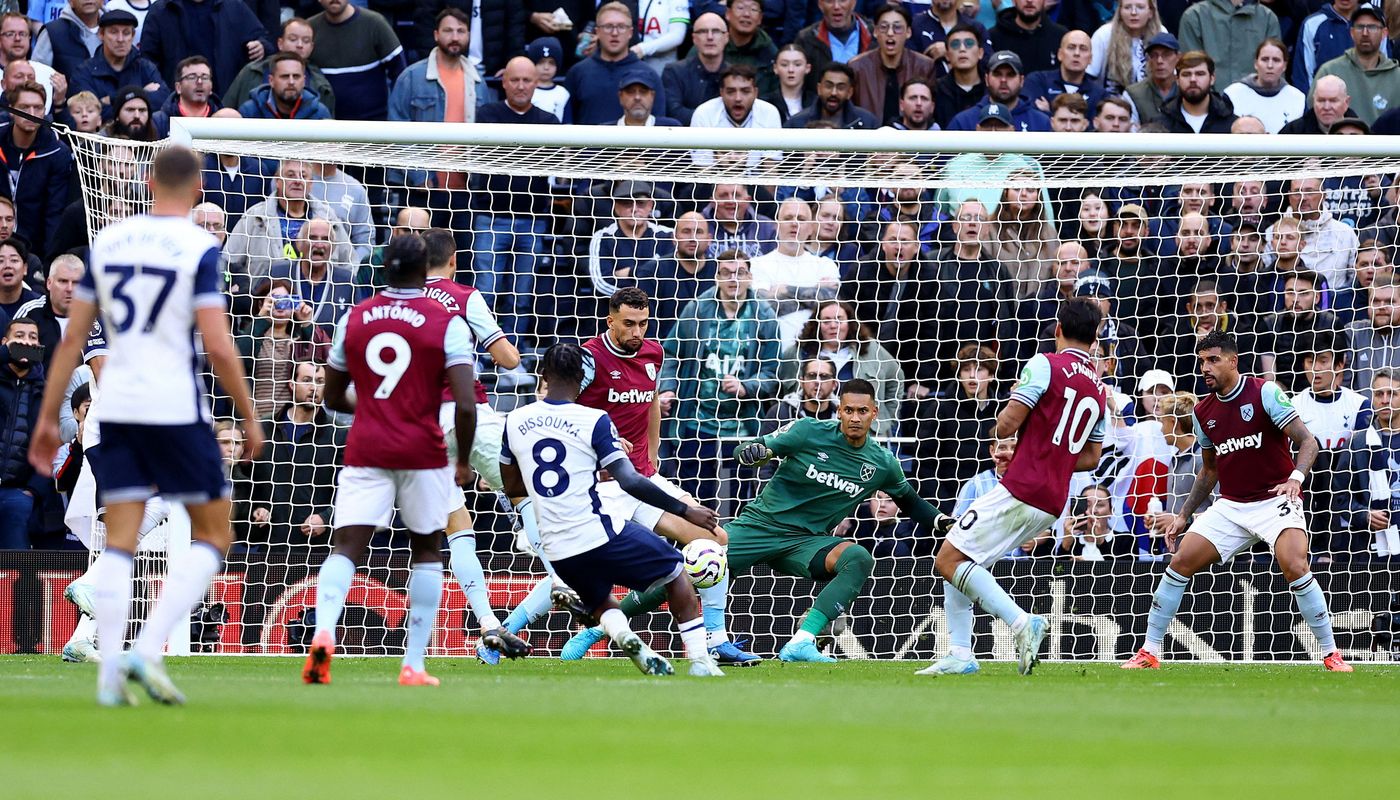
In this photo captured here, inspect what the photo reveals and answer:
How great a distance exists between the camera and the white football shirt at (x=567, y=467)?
32.1 ft

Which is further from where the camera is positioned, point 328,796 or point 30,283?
point 30,283

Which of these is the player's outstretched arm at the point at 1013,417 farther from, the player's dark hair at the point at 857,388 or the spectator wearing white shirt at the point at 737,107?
the spectator wearing white shirt at the point at 737,107

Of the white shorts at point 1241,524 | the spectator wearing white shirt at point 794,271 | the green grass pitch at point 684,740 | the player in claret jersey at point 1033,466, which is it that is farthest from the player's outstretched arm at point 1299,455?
the spectator wearing white shirt at point 794,271

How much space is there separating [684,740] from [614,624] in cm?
351

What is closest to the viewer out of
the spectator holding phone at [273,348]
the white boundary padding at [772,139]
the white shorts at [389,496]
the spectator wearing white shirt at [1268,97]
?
the white shorts at [389,496]

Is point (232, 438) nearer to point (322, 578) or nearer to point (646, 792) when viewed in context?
point (322, 578)

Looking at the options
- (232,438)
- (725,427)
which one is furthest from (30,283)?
(725,427)

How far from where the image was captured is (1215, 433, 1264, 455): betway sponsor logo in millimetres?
12281

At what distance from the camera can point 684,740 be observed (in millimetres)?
6199

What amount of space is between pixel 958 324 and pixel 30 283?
24.9 feet

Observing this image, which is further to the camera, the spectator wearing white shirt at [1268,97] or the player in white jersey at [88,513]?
the spectator wearing white shirt at [1268,97]

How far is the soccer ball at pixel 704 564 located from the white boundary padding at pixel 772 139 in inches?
120

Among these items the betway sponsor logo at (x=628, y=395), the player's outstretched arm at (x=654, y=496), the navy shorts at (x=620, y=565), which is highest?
the betway sponsor logo at (x=628, y=395)

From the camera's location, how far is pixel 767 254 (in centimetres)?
1500
